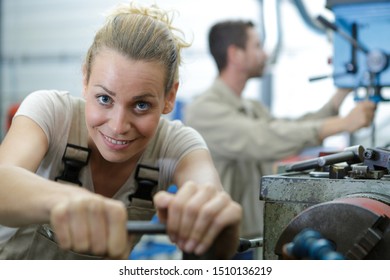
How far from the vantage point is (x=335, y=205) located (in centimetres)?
64

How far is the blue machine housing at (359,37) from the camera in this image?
130 cm

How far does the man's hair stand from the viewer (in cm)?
212

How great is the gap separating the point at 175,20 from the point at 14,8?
394cm

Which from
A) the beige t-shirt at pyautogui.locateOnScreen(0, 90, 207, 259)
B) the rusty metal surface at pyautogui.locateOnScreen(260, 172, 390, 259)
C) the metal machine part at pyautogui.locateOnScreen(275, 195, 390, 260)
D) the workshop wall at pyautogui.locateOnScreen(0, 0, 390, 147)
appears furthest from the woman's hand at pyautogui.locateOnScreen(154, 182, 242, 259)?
the workshop wall at pyautogui.locateOnScreen(0, 0, 390, 147)

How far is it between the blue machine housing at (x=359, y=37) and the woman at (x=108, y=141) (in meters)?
0.56

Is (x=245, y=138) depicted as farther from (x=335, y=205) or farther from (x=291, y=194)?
(x=335, y=205)

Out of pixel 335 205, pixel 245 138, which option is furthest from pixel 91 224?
pixel 245 138

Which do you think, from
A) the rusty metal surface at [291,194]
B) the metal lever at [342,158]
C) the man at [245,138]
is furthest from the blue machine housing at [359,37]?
the rusty metal surface at [291,194]

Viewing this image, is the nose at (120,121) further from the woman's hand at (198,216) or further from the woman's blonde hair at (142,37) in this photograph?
the woman's hand at (198,216)

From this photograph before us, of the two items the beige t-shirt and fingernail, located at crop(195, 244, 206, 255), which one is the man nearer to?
the beige t-shirt

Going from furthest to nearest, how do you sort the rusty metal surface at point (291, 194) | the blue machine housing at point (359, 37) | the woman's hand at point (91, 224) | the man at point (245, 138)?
1. the man at point (245, 138)
2. the blue machine housing at point (359, 37)
3. the rusty metal surface at point (291, 194)
4. the woman's hand at point (91, 224)

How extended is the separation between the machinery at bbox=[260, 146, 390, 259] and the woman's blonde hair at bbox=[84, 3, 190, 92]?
238 millimetres

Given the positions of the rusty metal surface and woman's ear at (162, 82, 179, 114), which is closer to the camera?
the rusty metal surface
